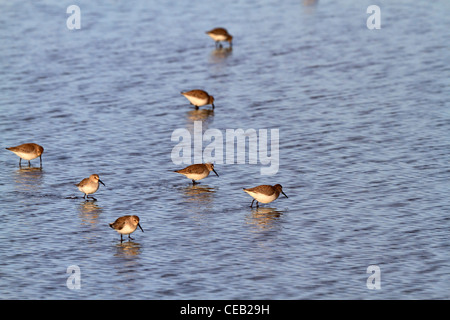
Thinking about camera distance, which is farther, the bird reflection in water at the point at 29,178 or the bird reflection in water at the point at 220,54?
A: the bird reflection in water at the point at 220,54

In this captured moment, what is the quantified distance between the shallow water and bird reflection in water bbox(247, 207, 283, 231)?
53mm

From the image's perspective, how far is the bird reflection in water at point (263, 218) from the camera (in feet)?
78.9

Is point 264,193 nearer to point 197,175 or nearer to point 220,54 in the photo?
point 197,175

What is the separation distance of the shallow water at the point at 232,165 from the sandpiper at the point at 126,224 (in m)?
0.44

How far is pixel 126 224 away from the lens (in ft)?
73.6

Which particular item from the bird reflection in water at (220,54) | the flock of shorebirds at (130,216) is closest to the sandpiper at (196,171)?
the flock of shorebirds at (130,216)

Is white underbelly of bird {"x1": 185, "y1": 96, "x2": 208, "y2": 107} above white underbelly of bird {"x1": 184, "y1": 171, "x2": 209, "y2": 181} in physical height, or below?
above

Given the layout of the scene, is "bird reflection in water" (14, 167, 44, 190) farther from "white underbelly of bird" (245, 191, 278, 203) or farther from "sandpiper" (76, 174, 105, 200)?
"white underbelly of bird" (245, 191, 278, 203)

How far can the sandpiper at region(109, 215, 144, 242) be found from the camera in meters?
22.4

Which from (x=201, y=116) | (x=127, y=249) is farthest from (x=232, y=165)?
(x=127, y=249)

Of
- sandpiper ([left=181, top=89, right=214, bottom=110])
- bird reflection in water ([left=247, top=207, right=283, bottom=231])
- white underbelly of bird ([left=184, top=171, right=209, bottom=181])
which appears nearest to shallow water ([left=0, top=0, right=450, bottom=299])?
bird reflection in water ([left=247, top=207, right=283, bottom=231])

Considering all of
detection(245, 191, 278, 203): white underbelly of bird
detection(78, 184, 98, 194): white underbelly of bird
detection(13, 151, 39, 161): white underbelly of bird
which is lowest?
detection(245, 191, 278, 203): white underbelly of bird

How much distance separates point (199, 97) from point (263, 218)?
38.2 ft

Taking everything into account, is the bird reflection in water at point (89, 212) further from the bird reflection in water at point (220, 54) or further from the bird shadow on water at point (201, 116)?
the bird reflection in water at point (220, 54)
